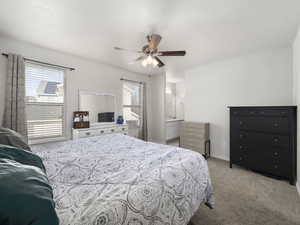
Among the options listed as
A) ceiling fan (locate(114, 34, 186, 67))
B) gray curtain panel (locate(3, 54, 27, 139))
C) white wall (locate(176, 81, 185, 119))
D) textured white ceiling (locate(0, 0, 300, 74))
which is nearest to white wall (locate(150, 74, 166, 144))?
white wall (locate(176, 81, 185, 119))

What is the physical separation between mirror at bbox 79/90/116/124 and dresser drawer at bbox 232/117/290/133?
3.02 meters

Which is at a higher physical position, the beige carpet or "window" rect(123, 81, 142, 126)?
"window" rect(123, 81, 142, 126)

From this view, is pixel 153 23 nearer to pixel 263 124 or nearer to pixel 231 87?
→ pixel 231 87

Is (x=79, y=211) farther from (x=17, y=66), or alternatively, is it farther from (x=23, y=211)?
(x=17, y=66)

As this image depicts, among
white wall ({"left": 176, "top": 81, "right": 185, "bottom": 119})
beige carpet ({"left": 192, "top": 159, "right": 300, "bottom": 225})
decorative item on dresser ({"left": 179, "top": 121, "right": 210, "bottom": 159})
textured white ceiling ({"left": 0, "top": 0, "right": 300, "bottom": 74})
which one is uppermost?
textured white ceiling ({"left": 0, "top": 0, "right": 300, "bottom": 74})

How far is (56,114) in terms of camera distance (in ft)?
9.96

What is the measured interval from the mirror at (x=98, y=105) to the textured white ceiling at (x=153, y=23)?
43.1 inches

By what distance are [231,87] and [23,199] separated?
12.5 feet

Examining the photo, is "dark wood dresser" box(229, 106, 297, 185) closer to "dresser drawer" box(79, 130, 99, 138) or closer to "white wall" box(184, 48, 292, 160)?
"white wall" box(184, 48, 292, 160)

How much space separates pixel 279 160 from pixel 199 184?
199cm

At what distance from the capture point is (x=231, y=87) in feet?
10.8

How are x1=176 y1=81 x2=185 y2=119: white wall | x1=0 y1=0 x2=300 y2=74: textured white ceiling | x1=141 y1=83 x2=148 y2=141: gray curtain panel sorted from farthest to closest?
x1=176 y1=81 x2=185 y2=119: white wall
x1=141 y1=83 x2=148 y2=141: gray curtain panel
x1=0 y1=0 x2=300 y2=74: textured white ceiling

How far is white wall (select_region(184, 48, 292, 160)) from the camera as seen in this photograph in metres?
2.72

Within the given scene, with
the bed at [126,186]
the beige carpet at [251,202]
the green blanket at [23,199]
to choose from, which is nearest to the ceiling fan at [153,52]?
the bed at [126,186]
